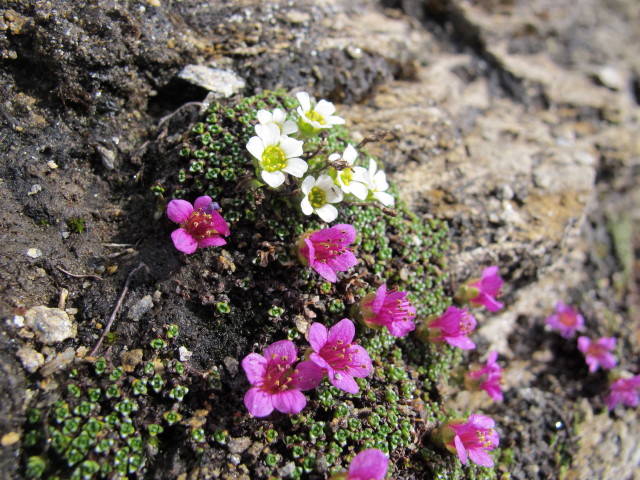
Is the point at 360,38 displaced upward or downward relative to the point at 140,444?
upward

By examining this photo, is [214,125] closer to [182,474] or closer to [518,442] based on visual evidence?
[182,474]

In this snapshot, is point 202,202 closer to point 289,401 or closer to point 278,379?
point 278,379

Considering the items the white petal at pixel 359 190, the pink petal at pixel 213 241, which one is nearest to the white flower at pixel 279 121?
the white petal at pixel 359 190

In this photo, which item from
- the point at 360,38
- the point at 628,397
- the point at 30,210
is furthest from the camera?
the point at 360,38

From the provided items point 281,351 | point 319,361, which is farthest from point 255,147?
point 319,361

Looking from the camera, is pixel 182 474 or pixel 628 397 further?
pixel 628 397

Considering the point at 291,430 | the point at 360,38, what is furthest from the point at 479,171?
the point at 291,430
